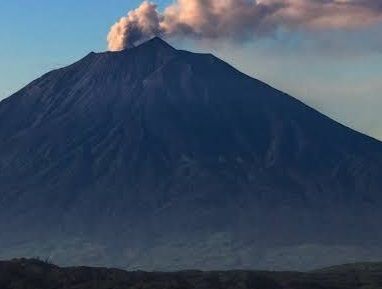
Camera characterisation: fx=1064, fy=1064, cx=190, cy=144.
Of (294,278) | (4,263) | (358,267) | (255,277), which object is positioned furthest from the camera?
(358,267)

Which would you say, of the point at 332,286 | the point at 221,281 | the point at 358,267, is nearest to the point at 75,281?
the point at 221,281

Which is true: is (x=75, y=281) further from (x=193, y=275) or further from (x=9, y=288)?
(x=193, y=275)

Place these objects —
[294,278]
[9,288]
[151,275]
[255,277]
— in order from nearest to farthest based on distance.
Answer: [9,288] < [151,275] < [255,277] < [294,278]

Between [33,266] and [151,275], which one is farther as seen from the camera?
[151,275]

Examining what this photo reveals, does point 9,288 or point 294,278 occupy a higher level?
point 294,278

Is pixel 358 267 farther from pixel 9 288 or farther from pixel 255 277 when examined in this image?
pixel 9 288

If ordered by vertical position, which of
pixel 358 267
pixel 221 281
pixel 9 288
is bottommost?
pixel 9 288
